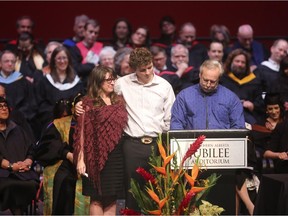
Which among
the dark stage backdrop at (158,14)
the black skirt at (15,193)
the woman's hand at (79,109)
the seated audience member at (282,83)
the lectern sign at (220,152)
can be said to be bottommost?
the black skirt at (15,193)

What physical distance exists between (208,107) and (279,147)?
1420mm

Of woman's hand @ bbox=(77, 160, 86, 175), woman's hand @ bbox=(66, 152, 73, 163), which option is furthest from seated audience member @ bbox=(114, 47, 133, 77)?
woman's hand @ bbox=(77, 160, 86, 175)

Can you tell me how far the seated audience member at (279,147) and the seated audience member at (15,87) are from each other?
9.51ft

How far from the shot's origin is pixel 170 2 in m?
13.1

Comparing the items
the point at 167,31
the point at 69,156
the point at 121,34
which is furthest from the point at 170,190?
the point at 167,31

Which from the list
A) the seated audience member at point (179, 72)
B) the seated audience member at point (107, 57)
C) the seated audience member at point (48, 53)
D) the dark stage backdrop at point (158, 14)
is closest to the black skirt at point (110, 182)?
the seated audience member at point (179, 72)

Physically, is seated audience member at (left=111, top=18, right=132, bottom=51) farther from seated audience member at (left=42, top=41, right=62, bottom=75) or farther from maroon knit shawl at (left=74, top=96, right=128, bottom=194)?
maroon knit shawl at (left=74, top=96, right=128, bottom=194)

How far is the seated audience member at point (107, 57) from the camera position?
10.9 metres

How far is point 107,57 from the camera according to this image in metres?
10.9

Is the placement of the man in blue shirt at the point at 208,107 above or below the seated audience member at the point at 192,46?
below

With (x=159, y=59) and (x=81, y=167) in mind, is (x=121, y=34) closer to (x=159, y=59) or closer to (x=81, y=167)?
(x=159, y=59)

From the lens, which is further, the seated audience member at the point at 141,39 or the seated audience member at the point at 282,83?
the seated audience member at the point at 141,39

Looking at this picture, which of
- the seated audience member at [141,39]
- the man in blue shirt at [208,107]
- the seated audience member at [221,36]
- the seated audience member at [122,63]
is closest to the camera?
the man in blue shirt at [208,107]

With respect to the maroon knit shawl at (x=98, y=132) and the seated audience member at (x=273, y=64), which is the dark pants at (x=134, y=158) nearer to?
the maroon knit shawl at (x=98, y=132)
